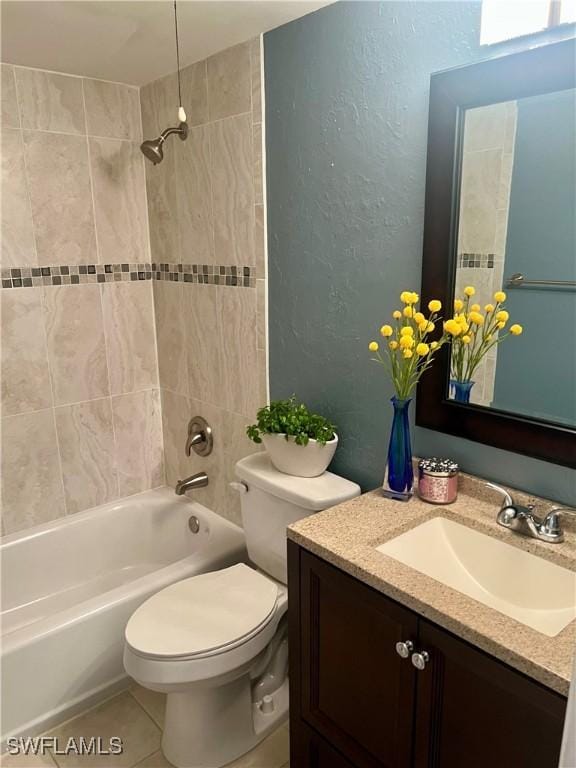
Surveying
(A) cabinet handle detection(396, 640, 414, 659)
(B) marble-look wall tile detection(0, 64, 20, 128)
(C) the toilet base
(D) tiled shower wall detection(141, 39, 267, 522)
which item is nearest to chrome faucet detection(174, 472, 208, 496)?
(D) tiled shower wall detection(141, 39, 267, 522)

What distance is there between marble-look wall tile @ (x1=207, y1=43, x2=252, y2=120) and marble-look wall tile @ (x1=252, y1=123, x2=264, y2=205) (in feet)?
0.27

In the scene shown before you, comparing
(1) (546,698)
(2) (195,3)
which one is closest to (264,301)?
(2) (195,3)

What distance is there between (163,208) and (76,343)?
0.68 meters

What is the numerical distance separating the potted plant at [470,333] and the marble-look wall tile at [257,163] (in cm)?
84

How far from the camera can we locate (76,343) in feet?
7.86

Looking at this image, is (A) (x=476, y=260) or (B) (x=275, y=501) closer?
(A) (x=476, y=260)

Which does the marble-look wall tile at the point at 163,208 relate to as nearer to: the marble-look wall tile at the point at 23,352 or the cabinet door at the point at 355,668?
the marble-look wall tile at the point at 23,352

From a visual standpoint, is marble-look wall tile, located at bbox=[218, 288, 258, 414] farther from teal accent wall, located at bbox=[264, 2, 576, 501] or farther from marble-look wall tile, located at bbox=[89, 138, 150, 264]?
marble-look wall tile, located at bbox=[89, 138, 150, 264]

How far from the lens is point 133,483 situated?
8.77 ft

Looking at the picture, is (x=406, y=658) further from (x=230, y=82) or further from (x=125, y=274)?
(x=125, y=274)

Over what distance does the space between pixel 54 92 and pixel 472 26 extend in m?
1.60

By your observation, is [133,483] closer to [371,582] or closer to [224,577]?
[224,577]

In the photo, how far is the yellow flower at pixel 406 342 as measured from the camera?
1.38 meters

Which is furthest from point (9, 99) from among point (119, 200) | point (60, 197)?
point (119, 200)
